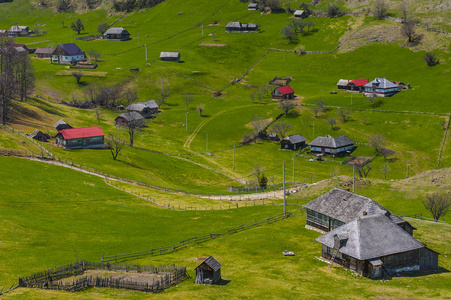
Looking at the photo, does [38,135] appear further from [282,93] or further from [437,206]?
[437,206]

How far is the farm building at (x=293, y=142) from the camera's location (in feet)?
518

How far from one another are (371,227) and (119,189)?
54.5 m

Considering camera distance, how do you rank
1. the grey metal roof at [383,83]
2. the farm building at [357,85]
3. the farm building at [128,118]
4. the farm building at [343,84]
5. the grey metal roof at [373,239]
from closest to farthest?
the grey metal roof at [373,239] < the farm building at [128,118] < the grey metal roof at [383,83] < the farm building at [357,85] < the farm building at [343,84]

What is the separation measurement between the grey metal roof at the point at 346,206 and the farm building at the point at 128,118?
97.6m

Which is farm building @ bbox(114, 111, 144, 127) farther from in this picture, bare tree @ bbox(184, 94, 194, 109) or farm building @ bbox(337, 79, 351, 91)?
farm building @ bbox(337, 79, 351, 91)

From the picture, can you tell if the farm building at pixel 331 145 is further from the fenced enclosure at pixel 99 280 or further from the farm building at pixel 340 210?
the fenced enclosure at pixel 99 280

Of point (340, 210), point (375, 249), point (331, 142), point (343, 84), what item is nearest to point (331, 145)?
point (331, 142)

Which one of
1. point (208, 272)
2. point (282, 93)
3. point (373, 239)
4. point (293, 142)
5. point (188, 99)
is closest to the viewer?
point (208, 272)

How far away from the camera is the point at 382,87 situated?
599 ft

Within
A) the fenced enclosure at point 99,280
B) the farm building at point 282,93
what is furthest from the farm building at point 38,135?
the farm building at point 282,93

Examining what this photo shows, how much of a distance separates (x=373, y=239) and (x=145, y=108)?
126m

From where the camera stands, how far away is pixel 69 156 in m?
122

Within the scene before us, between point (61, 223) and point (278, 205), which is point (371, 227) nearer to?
point (278, 205)

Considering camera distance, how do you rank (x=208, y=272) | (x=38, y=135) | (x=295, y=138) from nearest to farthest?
(x=208, y=272) < (x=38, y=135) < (x=295, y=138)
